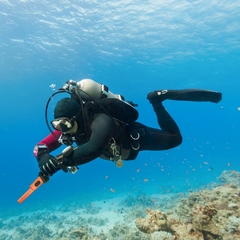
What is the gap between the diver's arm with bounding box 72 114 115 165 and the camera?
11.9 ft

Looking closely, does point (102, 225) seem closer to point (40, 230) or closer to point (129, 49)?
point (40, 230)

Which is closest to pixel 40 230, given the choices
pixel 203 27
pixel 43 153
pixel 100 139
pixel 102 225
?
pixel 102 225

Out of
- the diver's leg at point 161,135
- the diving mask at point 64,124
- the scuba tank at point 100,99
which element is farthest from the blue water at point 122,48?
the diving mask at point 64,124

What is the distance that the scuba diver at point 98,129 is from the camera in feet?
12.1

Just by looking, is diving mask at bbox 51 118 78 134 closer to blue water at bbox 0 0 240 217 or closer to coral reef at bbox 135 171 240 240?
coral reef at bbox 135 171 240 240

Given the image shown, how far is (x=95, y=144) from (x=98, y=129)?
285 millimetres

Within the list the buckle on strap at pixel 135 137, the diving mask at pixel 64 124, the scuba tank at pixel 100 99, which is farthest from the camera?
the buckle on strap at pixel 135 137

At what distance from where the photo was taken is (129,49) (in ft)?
109

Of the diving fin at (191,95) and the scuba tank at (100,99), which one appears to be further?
the diving fin at (191,95)

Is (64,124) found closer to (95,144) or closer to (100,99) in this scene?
(95,144)

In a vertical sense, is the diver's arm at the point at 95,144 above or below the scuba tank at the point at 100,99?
below

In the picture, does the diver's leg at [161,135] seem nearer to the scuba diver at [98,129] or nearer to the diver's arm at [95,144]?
the scuba diver at [98,129]

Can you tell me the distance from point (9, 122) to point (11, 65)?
68.4 meters

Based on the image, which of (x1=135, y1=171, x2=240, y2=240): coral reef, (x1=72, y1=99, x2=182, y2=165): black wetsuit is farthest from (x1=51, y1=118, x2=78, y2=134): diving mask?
(x1=135, y1=171, x2=240, y2=240): coral reef
